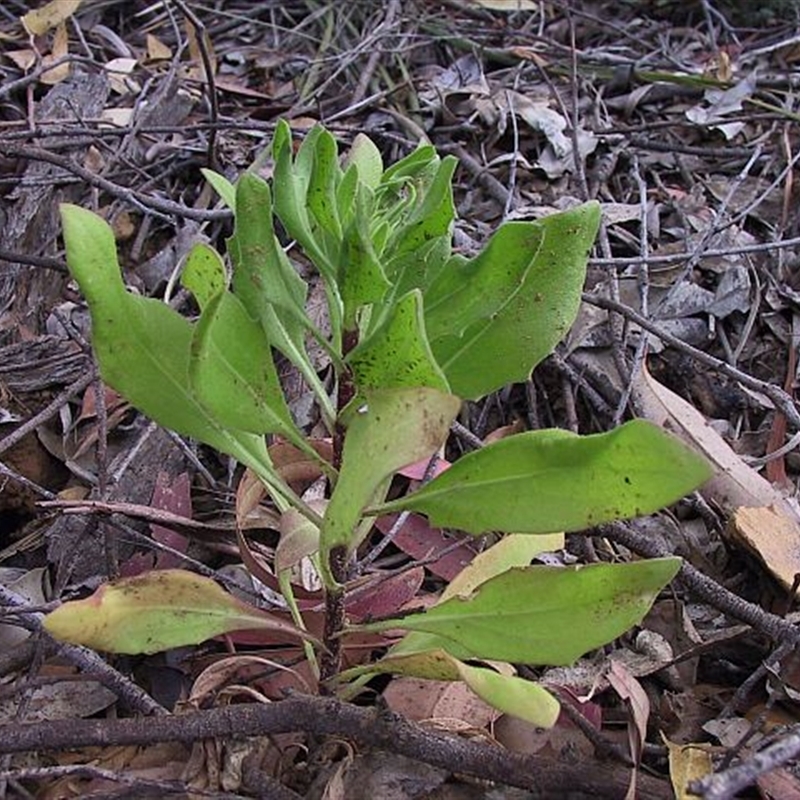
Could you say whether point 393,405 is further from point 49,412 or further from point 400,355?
point 49,412

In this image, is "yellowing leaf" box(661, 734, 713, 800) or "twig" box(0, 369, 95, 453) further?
"twig" box(0, 369, 95, 453)

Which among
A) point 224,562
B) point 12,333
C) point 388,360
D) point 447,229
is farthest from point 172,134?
point 388,360

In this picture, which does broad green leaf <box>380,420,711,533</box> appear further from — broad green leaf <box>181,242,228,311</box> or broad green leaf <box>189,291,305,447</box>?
broad green leaf <box>181,242,228,311</box>

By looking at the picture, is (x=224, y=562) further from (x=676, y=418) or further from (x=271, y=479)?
(x=676, y=418)

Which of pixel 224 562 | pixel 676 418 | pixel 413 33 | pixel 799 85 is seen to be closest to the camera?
pixel 224 562

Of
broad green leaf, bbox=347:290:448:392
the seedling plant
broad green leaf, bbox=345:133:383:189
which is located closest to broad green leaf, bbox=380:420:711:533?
the seedling plant

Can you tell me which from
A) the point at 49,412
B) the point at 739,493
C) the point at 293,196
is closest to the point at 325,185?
the point at 293,196

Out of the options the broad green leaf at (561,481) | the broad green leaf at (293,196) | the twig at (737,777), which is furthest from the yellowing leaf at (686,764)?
the broad green leaf at (293,196)

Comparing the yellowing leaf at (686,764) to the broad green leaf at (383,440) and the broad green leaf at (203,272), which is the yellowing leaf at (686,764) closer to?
the broad green leaf at (383,440)
